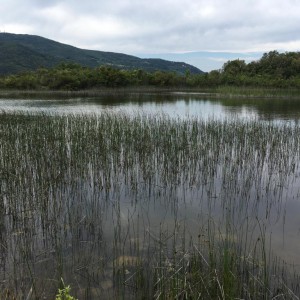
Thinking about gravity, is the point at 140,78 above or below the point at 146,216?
above

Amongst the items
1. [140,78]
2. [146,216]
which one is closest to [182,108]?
[146,216]

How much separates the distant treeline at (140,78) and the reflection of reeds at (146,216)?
152 ft

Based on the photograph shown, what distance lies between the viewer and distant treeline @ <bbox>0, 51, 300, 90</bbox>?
5388 cm

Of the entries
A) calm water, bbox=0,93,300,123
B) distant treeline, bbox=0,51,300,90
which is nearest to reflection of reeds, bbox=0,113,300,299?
calm water, bbox=0,93,300,123

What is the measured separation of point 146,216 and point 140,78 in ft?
185

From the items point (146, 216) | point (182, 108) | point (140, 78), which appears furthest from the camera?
point (140, 78)

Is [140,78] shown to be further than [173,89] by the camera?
No

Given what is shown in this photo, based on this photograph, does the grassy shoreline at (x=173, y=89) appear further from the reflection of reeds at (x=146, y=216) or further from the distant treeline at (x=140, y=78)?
the reflection of reeds at (x=146, y=216)

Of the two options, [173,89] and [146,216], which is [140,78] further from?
[146,216]

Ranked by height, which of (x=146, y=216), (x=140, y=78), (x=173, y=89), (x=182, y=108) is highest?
(x=140, y=78)

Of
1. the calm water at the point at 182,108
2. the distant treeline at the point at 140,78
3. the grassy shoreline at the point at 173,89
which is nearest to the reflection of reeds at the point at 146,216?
the calm water at the point at 182,108

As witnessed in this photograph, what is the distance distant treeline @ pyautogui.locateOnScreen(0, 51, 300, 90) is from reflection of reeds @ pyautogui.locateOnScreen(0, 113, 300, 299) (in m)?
46.2

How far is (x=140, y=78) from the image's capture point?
6041 centimetres

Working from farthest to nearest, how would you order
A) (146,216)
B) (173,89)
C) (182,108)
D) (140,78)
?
(173,89) → (140,78) → (182,108) → (146,216)
